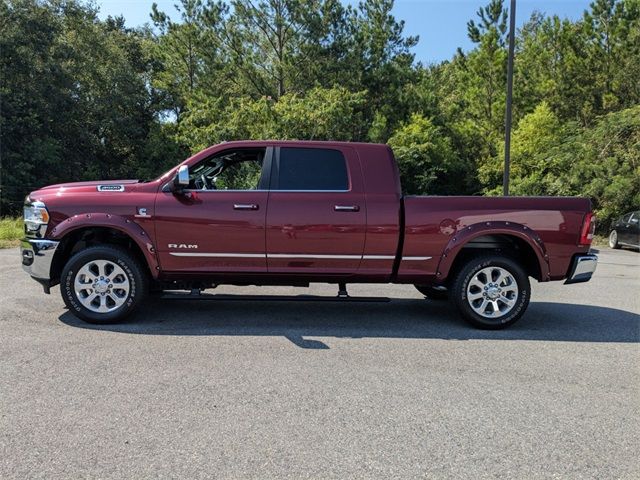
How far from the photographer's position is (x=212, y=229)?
589 centimetres

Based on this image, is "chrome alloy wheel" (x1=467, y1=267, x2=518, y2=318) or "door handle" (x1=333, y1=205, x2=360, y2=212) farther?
"chrome alloy wheel" (x1=467, y1=267, x2=518, y2=318)

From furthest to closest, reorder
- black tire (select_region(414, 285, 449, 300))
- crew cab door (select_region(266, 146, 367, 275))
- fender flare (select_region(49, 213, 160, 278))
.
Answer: black tire (select_region(414, 285, 449, 300)) < crew cab door (select_region(266, 146, 367, 275)) < fender flare (select_region(49, 213, 160, 278))

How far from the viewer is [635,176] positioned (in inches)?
795

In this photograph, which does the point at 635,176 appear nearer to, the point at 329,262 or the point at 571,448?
the point at 329,262

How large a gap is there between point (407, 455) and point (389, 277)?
3064 mm

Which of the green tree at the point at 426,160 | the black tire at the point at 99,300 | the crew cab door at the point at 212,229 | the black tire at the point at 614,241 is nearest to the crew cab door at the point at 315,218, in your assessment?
the crew cab door at the point at 212,229

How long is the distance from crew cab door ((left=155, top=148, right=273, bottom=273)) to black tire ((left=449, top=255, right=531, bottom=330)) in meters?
2.16

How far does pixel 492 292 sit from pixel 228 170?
3403mm

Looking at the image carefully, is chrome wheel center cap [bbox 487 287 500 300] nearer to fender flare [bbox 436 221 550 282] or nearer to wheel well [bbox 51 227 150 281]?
fender flare [bbox 436 221 550 282]

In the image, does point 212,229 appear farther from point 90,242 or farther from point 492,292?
point 492,292

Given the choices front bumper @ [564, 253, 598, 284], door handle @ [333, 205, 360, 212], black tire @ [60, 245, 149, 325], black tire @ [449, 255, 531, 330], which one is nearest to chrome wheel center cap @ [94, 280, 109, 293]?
black tire @ [60, 245, 149, 325]

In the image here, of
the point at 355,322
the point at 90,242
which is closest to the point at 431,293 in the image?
the point at 355,322

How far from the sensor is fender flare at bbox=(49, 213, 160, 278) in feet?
19.0

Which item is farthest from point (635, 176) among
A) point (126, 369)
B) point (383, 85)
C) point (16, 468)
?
point (16, 468)
